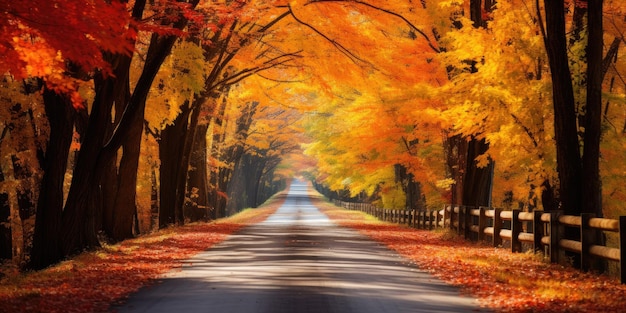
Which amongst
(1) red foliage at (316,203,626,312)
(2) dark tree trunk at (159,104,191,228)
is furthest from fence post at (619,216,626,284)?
(2) dark tree trunk at (159,104,191,228)

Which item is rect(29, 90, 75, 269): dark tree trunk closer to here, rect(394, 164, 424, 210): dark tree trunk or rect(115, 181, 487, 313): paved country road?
rect(115, 181, 487, 313): paved country road

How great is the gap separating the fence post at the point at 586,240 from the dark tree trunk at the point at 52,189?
11.0 metres

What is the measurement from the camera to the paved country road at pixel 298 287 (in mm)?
10280

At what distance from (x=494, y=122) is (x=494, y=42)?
7.32 ft

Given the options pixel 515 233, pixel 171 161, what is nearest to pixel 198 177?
pixel 171 161

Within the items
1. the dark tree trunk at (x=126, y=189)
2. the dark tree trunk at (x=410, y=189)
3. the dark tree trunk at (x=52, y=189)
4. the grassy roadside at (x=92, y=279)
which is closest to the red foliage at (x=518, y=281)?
the grassy roadside at (x=92, y=279)

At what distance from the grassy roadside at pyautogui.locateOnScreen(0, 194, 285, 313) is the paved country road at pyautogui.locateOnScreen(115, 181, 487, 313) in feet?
1.38

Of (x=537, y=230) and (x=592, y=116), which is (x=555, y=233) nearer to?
(x=537, y=230)

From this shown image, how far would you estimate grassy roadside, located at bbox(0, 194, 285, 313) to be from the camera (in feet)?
35.3

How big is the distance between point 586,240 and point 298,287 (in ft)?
18.8

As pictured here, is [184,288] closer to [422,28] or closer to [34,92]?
[34,92]

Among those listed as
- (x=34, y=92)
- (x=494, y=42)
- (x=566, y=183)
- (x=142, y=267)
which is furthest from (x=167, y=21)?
(x=566, y=183)

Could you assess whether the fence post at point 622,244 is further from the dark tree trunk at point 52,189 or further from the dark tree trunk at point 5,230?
the dark tree trunk at point 5,230

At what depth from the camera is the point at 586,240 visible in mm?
14695
